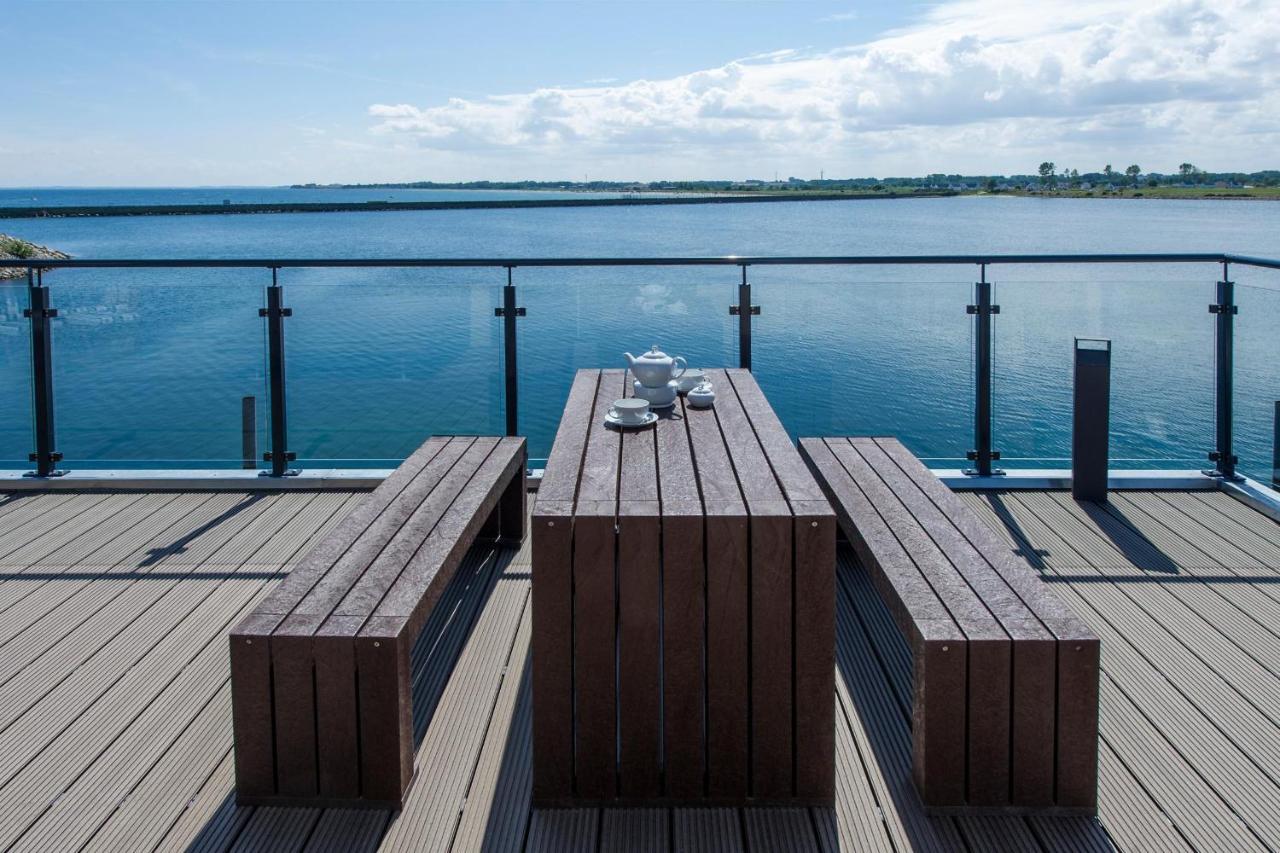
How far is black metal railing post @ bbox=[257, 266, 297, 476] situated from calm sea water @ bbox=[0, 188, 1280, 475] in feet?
0.14

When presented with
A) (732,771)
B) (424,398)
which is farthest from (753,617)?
(424,398)

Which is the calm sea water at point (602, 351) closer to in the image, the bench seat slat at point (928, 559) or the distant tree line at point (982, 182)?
the bench seat slat at point (928, 559)

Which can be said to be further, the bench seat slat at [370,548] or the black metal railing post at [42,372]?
the black metal railing post at [42,372]

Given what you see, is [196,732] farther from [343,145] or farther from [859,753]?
[343,145]

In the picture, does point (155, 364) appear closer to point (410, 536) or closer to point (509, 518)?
point (509, 518)

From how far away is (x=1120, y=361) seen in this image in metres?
4.38

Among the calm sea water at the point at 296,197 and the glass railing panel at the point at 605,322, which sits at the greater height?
the calm sea water at the point at 296,197

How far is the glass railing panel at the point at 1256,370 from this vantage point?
14.1 ft

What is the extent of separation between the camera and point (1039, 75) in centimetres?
1122

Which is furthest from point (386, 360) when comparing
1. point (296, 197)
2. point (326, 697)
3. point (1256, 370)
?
point (296, 197)

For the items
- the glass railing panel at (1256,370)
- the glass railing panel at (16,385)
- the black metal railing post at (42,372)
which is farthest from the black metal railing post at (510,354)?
the glass railing panel at (1256,370)

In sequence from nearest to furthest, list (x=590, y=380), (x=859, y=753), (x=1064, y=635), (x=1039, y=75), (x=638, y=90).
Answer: (x=1064, y=635)
(x=859, y=753)
(x=590, y=380)
(x=1039, y=75)
(x=638, y=90)

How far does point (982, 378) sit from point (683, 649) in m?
2.98

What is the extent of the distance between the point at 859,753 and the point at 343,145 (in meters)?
58.1
